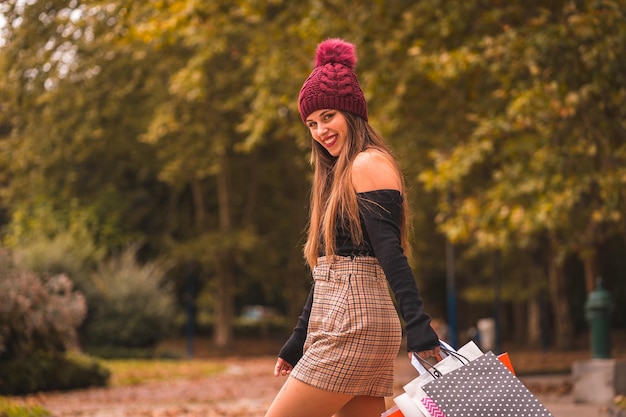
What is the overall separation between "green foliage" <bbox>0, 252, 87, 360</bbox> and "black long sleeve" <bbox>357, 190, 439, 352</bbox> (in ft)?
35.8

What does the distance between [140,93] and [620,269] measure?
66.0 feet

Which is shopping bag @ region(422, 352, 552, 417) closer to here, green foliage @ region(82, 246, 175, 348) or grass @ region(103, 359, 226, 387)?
grass @ region(103, 359, 226, 387)

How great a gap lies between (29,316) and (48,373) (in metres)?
1.04

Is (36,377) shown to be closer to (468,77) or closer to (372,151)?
(468,77)

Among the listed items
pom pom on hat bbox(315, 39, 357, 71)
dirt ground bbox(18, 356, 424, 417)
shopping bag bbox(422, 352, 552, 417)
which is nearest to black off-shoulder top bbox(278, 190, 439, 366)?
shopping bag bbox(422, 352, 552, 417)

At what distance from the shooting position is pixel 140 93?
29109 mm

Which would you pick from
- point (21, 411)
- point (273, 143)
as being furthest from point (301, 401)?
point (273, 143)

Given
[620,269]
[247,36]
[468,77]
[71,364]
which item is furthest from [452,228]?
[620,269]

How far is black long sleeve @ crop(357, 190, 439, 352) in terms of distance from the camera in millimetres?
3336

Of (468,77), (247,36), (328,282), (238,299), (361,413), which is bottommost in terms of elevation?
(238,299)

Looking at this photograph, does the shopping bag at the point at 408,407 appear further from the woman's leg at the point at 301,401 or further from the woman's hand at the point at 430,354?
the woman's leg at the point at 301,401

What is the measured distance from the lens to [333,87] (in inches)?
149

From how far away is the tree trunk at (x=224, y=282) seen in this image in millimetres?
31922

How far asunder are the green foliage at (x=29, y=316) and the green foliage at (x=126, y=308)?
11.0 metres
